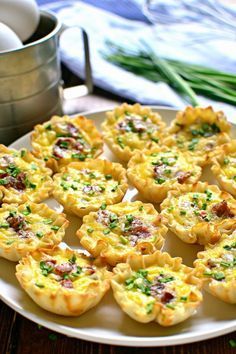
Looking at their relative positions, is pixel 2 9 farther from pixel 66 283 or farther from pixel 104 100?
pixel 66 283

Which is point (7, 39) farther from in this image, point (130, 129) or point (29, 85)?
point (130, 129)

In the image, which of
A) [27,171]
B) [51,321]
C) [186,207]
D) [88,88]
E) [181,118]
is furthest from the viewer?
[88,88]

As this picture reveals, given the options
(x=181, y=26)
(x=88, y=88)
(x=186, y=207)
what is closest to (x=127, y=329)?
(x=186, y=207)

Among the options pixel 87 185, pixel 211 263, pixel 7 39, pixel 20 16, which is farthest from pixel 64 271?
pixel 20 16

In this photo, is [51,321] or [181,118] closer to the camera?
[51,321]

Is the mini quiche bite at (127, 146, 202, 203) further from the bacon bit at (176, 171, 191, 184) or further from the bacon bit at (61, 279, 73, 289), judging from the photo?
the bacon bit at (61, 279, 73, 289)

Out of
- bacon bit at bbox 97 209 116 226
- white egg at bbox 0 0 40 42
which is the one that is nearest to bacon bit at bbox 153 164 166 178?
bacon bit at bbox 97 209 116 226
